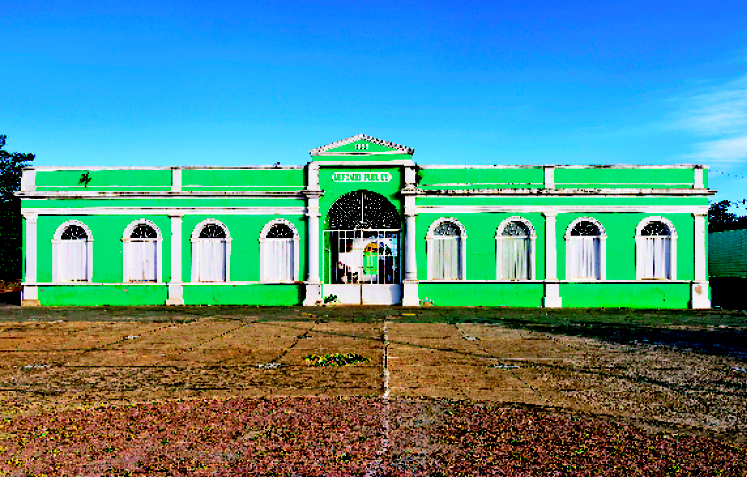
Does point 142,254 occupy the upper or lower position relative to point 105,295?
upper

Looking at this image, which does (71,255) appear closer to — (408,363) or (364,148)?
(364,148)

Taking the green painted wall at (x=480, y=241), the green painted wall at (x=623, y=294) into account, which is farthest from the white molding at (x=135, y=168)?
the green painted wall at (x=623, y=294)

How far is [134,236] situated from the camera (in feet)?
61.5

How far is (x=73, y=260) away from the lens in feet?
61.5

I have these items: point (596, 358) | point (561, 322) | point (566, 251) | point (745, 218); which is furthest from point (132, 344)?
point (745, 218)

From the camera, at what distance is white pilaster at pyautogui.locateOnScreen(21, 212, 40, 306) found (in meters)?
18.7

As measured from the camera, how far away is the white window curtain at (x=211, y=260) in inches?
737

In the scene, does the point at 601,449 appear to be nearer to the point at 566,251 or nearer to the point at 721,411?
the point at 721,411

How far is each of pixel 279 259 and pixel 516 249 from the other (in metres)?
7.71

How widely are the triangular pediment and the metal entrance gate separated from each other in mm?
2519

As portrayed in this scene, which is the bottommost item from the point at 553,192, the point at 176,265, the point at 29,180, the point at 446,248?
the point at 176,265

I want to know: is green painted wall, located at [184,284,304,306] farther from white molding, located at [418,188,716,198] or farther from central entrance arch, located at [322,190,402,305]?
white molding, located at [418,188,716,198]

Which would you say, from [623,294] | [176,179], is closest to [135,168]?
[176,179]

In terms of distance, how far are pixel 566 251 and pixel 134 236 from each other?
554 inches
